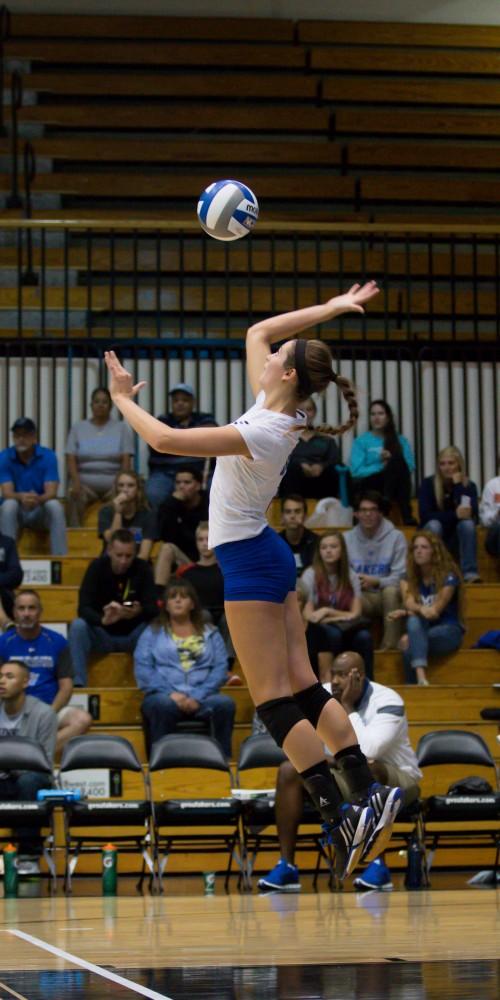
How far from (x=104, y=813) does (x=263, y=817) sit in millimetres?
1053

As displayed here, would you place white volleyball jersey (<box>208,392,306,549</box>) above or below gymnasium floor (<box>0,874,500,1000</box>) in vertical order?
above

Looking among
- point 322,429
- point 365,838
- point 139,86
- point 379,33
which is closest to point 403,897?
point 365,838

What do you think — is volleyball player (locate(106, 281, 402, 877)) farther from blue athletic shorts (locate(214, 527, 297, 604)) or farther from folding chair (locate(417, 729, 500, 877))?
folding chair (locate(417, 729, 500, 877))

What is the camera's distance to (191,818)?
375 inches

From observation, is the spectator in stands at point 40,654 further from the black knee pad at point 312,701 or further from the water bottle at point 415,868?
the black knee pad at point 312,701

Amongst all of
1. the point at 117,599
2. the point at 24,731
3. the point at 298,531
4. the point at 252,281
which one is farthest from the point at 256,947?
the point at 252,281

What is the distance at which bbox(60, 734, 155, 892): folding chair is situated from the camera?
31.3 ft

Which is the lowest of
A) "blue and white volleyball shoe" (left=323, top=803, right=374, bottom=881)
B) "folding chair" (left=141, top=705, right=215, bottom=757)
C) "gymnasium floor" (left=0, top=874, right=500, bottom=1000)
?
"gymnasium floor" (left=0, top=874, right=500, bottom=1000)

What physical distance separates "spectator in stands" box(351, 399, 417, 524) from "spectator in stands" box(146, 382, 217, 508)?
1.44 m

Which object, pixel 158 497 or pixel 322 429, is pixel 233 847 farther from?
pixel 322 429

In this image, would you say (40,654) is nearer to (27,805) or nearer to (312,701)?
(27,805)

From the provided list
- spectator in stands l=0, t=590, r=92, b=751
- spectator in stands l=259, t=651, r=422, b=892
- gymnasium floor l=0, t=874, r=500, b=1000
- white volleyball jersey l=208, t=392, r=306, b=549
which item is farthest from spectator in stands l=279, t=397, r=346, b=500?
white volleyball jersey l=208, t=392, r=306, b=549

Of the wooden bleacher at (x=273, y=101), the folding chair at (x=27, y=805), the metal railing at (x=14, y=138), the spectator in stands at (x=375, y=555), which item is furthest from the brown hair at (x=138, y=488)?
the wooden bleacher at (x=273, y=101)

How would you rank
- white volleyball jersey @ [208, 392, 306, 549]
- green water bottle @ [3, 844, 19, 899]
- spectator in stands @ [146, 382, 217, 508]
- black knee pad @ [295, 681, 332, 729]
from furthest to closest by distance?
1. spectator in stands @ [146, 382, 217, 508]
2. green water bottle @ [3, 844, 19, 899]
3. black knee pad @ [295, 681, 332, 729]
4. white volleyball jersey @ [208, 392, 306, 549]
